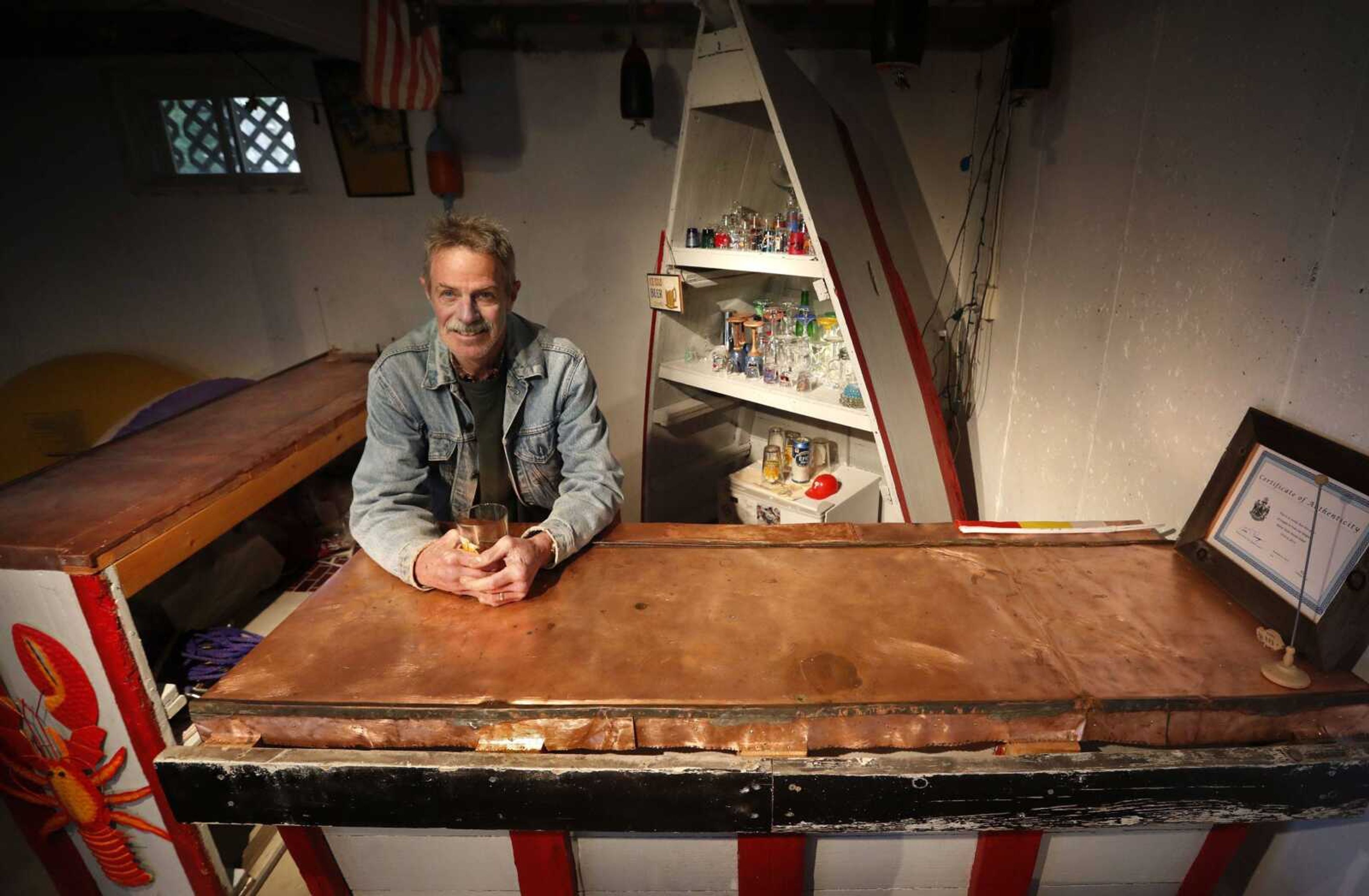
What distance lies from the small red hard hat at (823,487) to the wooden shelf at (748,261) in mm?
808

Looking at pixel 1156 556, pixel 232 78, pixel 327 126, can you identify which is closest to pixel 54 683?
pixel 1156 556

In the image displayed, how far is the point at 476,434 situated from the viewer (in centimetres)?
165

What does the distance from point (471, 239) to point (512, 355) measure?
0.99ft

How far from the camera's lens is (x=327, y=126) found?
10.4 feet

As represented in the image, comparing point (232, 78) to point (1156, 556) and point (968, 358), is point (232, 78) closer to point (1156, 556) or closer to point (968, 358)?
point (968, 358)

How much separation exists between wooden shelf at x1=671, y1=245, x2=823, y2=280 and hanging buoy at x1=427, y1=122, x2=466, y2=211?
1433 millimetres

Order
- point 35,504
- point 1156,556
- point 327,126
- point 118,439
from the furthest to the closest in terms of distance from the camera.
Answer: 1. point 327,126
2. point 118,439
3. point 35,504
4. point 1156,556

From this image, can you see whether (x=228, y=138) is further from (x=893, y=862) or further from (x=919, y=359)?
(x=893, y=862)

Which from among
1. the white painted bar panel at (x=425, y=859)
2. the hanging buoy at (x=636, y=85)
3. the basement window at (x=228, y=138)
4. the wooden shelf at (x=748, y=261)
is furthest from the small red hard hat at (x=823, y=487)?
the basement window at (x=228, y=138)

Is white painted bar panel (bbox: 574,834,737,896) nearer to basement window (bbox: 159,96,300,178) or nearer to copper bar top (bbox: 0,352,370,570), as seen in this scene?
copper bar top (bbox: 0,352,370,570)

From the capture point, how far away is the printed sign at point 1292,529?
957 millimetres

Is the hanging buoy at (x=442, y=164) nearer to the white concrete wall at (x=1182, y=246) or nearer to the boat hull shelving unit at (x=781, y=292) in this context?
the boat hull shelving unit at (x=781, y=292)

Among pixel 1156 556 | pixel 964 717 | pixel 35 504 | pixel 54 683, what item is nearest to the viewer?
pixel 964 717

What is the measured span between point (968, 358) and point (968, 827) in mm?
2412
